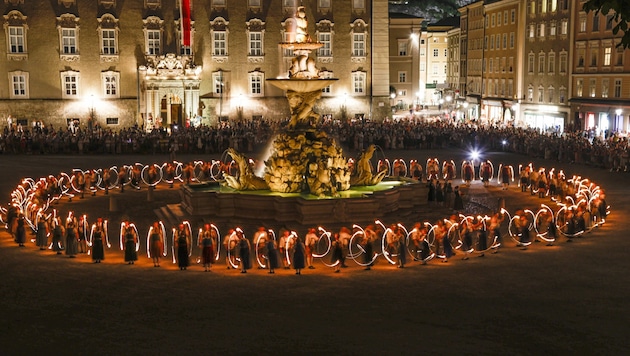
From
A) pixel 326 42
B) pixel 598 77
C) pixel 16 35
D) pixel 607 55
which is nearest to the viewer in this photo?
pixel 607 55

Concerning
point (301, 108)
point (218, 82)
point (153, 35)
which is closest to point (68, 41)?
point (153, 35)

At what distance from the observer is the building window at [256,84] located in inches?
2542

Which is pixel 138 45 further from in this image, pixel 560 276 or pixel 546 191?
pixel 560 276

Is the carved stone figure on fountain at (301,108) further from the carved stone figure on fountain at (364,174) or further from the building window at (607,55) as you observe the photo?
the building window at (607,55)

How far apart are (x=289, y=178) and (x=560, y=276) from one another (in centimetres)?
1212

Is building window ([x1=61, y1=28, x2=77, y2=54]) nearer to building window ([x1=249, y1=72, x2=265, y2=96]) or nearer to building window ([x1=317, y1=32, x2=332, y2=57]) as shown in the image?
building window ([x1=249, y1=72, x2=265, y2=96])

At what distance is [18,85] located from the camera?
5981 centimetres

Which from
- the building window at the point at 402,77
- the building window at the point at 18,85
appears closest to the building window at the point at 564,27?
the building window at the point at 402,77

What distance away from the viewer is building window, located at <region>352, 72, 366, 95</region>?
219 feet

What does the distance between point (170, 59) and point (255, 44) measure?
7643mm

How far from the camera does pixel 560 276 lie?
757 inches

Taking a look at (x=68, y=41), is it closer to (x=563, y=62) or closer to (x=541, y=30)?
Result: (x=541, y=30)

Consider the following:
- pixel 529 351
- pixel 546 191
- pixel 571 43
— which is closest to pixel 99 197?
pixel 546 191

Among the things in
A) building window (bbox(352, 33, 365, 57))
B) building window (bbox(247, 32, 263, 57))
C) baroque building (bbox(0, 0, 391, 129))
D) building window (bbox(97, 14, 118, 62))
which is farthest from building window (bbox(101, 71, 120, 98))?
building window (bbox(352, 33, 365, 57))
